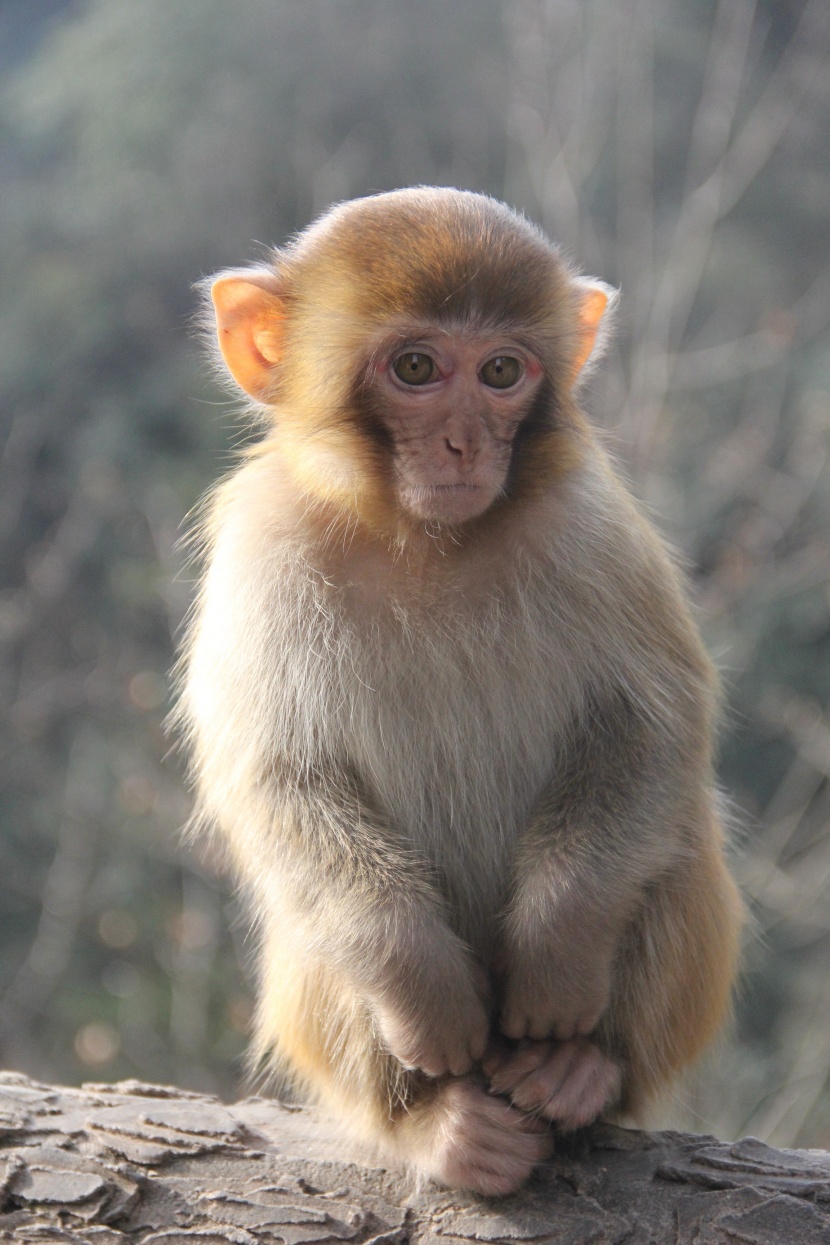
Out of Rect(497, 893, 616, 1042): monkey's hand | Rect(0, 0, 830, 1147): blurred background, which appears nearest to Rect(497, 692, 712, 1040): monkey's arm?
Rect(497, 893, 616, 1042): monkey's hand

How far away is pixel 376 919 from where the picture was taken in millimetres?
2521

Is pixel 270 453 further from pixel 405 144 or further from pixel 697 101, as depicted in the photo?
pixel 697 101

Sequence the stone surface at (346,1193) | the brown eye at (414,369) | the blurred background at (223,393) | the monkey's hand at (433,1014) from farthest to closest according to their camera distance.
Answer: the blurred background at (223,393) → the brown eye at (414,369) → the monkey's hand at (433,1014) → the stone surface at (346,1193)

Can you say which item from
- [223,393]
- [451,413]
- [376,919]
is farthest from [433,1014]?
[223,393]

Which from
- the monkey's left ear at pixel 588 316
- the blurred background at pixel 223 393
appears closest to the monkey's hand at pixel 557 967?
the monkey's left ear at pixel 588 316

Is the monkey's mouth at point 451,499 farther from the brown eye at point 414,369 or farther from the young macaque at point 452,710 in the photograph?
the brown eye at point 414,369

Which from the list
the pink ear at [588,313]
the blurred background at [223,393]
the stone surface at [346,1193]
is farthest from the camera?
the blurred background at [223,393]

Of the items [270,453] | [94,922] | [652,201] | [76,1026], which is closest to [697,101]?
[652,201]

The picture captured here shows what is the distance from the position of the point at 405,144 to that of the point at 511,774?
5329 mm

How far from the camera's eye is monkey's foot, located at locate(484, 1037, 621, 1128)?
2500 mm

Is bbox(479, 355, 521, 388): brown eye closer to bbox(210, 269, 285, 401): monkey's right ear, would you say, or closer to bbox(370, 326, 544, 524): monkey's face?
bbox(370, 326, 544, 524): monkey's face

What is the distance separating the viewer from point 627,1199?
243 cm

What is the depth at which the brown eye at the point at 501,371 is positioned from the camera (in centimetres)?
260

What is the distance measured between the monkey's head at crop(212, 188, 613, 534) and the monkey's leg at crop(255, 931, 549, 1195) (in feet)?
3.39
